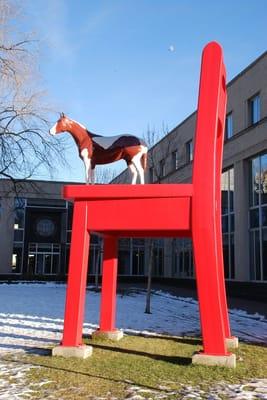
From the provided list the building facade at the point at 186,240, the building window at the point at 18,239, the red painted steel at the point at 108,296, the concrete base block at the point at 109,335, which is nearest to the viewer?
the concrete base block at the point at 109,335

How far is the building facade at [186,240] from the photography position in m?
24.2

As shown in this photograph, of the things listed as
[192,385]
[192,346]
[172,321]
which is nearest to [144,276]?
[172,321]

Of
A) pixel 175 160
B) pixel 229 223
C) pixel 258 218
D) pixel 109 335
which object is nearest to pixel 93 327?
pixel 109 335

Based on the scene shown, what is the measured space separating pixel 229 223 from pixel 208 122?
1945 centimetres

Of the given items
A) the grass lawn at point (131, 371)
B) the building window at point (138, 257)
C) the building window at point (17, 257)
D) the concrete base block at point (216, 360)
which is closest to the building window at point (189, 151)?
the building window at point (138, 257)

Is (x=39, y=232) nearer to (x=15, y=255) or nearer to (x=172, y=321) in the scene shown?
(x=15, y=255)

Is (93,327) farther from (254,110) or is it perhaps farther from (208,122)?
(254,110)

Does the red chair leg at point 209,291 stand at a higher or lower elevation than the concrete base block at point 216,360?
higher

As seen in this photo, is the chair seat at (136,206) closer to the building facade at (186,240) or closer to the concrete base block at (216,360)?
the concrete base block at (216,360)

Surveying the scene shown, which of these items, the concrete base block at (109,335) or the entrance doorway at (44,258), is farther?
the entrance doorway at (44,258)

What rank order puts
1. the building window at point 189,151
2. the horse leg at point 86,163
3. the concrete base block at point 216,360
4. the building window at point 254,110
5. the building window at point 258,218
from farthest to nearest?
1. the building window at point 189,151
2. the building window at point 254,110
3. the building window at point 258,218
4. the horse leg at point 86,163
5. the concrete base block at point 216,360

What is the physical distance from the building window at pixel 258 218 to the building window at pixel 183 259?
29.0ft

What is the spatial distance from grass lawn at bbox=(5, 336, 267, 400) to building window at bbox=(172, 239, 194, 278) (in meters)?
24.1

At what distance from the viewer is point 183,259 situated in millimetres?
35344
